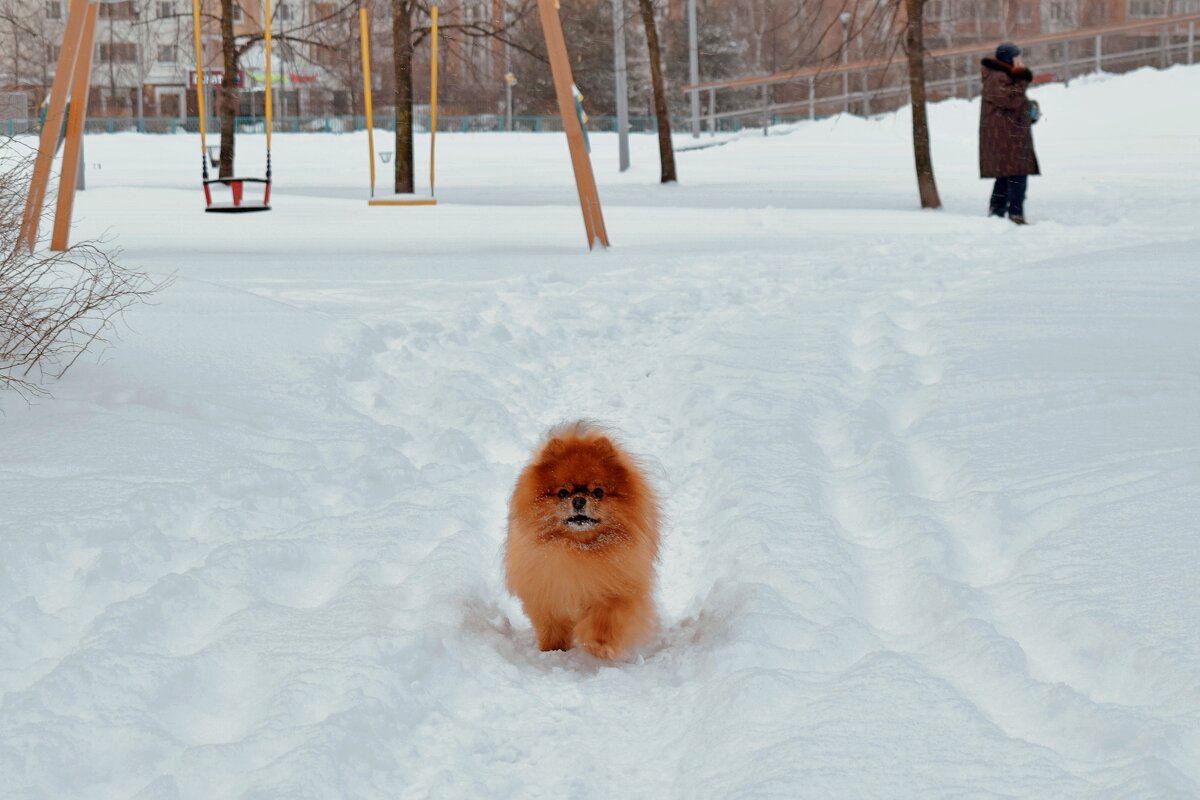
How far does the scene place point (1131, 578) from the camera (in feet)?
14.3

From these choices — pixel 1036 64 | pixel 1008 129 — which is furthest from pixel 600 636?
pixel 1036 64

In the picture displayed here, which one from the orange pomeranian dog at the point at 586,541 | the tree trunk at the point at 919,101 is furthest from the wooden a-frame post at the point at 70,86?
the tree trunk at the point at 919,101

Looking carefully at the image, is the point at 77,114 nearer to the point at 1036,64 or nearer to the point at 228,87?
the point at 228,87

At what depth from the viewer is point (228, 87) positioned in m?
25.3

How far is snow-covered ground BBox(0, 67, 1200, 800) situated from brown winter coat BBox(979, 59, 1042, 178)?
4.68 metres

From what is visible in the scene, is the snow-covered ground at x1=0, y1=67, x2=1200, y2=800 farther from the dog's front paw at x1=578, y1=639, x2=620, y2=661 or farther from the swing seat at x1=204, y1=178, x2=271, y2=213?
the swing seat at x1=204, y1=178, x2=271, y2=213

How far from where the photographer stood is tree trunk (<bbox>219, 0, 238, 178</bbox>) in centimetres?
2453

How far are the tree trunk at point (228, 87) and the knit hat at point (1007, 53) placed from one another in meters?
14.0

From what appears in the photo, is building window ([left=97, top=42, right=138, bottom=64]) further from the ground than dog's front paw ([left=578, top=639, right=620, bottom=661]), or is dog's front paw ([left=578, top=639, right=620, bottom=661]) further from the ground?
building window ([left=97, top=42, right=138, bottom=64])

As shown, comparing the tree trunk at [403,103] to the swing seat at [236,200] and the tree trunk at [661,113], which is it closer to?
the swing seat at [236,200]

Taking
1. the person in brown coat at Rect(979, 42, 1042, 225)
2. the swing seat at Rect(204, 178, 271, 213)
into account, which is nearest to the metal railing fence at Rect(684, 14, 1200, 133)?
the person in brown coat at Rect(979, 42, 1042, 225)

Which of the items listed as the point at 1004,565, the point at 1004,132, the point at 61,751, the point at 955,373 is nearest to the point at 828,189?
the point at 1004,132

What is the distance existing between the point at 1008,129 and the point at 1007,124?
73 millimetres

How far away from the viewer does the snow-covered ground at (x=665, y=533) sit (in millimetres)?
3389
